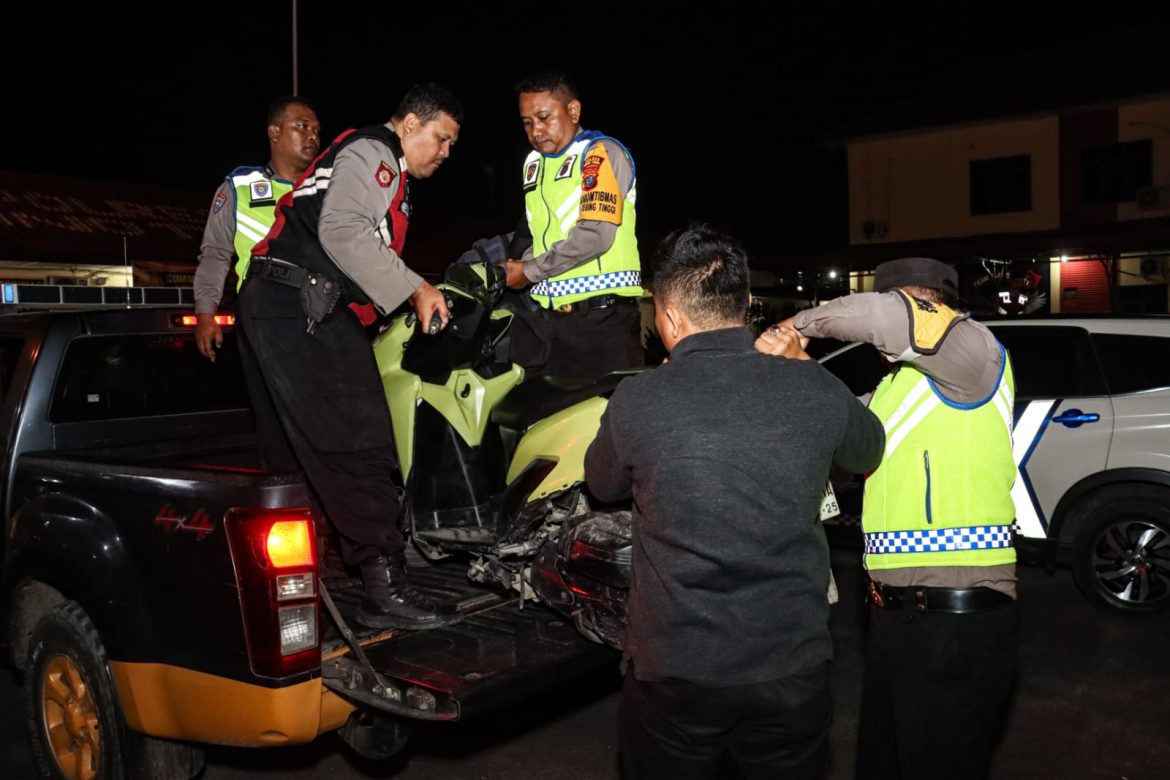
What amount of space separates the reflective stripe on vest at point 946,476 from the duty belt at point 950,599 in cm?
7

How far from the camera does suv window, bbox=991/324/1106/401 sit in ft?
20.5

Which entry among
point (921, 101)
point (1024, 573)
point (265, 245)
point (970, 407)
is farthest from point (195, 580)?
point (921, 101)

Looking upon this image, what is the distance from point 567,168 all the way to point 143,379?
2.23m

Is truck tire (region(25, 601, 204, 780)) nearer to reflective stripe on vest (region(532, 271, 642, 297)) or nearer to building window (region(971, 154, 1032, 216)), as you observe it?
reflective stripe on vest (region(532, 271, 642, 297))

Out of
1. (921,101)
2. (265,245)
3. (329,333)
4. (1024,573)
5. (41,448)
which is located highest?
(921,101)

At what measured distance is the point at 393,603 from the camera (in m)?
3.67

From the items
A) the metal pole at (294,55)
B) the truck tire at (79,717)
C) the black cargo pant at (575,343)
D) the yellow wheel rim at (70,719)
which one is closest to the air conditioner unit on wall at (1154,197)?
the metal pole at (294,55)

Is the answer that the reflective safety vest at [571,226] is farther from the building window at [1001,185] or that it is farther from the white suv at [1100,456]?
the building window at [1001,185]

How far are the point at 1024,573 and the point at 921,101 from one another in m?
22.5

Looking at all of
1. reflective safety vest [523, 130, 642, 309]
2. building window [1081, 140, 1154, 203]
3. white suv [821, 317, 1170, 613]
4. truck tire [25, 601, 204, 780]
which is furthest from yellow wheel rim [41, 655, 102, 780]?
building window [1081, 140, 1154, 203]

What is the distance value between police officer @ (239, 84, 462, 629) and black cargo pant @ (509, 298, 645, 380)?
795 mm

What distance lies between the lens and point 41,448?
4.18 metres

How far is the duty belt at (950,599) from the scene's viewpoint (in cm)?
284

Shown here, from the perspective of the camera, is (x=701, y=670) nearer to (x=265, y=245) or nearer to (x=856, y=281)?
(x=265, y=245)
